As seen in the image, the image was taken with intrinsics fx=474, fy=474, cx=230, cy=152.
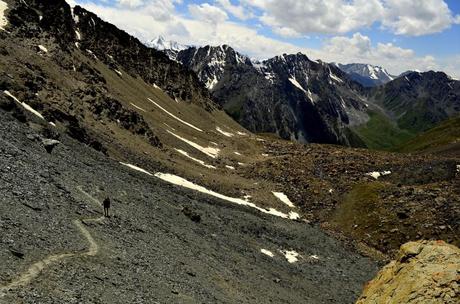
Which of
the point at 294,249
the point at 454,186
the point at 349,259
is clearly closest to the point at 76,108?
the point at 294,249

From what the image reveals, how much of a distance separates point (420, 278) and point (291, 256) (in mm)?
39583

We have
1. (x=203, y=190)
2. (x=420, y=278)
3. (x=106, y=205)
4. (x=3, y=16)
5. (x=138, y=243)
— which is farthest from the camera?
(x=3, y=16)

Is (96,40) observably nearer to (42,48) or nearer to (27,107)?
(42,48)

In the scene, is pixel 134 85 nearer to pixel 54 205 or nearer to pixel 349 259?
pixel 349 259

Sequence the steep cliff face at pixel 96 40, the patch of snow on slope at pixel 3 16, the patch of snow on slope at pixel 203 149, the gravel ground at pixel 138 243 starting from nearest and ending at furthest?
1. the gravel ground at pixel 138 243
2. the patch of snow on slope at pixel 3 16
3. the steep cliff face at pixel 96 40
4. the patch of snow on slope at pixel 203 149

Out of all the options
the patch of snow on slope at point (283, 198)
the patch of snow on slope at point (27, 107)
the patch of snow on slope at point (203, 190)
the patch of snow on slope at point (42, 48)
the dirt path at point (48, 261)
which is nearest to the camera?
the dirt path at point (48, 261)

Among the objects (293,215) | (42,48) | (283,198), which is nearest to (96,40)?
(42,48)

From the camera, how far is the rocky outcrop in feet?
64.1

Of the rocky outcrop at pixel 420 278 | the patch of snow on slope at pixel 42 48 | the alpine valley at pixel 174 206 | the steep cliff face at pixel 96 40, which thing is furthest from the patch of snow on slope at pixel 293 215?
the steep cliff face at pixel 96 40

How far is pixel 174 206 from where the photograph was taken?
187 ft

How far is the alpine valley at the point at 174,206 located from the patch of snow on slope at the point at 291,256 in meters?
0.30

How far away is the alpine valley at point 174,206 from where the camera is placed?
26.9 metres

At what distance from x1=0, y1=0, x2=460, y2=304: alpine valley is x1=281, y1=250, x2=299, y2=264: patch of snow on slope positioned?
0.98 ft

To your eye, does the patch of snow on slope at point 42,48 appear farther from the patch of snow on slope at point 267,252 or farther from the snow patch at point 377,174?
the snow patch at point 377,174
